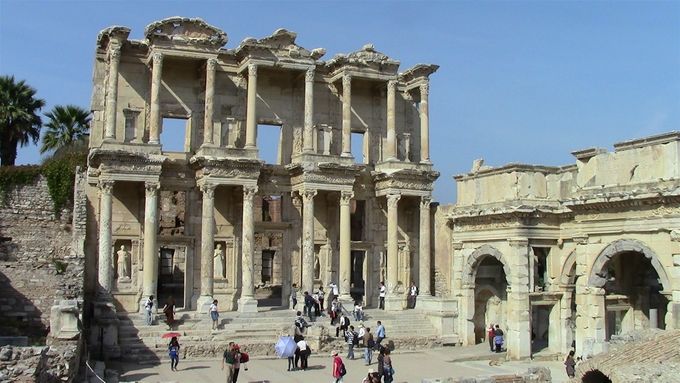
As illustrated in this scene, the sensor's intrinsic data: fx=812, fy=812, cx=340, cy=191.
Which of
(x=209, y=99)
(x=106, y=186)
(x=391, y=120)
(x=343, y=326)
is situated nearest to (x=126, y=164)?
(x=106, y=186)

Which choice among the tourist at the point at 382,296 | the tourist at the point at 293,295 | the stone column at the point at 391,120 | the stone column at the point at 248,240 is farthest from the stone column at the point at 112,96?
the tourist at the point at 382,296

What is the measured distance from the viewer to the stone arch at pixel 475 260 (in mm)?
28766

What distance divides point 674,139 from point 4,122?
97.6 ft

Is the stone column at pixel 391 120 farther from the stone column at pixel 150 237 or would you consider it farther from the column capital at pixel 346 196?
the stone column at pixel 150 237

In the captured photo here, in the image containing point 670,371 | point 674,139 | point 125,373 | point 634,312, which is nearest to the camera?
point 670,371

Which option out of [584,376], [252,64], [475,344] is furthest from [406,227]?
[584,376]

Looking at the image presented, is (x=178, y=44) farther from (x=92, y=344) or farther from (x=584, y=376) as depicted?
(x=584, y=376)

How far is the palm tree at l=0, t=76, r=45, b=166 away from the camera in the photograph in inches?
1513

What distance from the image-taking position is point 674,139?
71.5 ft

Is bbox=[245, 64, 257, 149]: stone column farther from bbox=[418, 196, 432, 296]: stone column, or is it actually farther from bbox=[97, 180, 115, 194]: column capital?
bbox=[418, 196, 432, 296]: stone column

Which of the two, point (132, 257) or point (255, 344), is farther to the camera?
point (132, 257)

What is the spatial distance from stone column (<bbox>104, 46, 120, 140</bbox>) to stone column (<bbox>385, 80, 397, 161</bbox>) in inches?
445

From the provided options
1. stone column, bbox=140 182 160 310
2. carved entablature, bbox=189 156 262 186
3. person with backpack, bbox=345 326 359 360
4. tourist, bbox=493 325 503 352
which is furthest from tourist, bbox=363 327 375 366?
stone column, bbox=140 182 160 310

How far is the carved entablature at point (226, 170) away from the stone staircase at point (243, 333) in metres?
5.06
